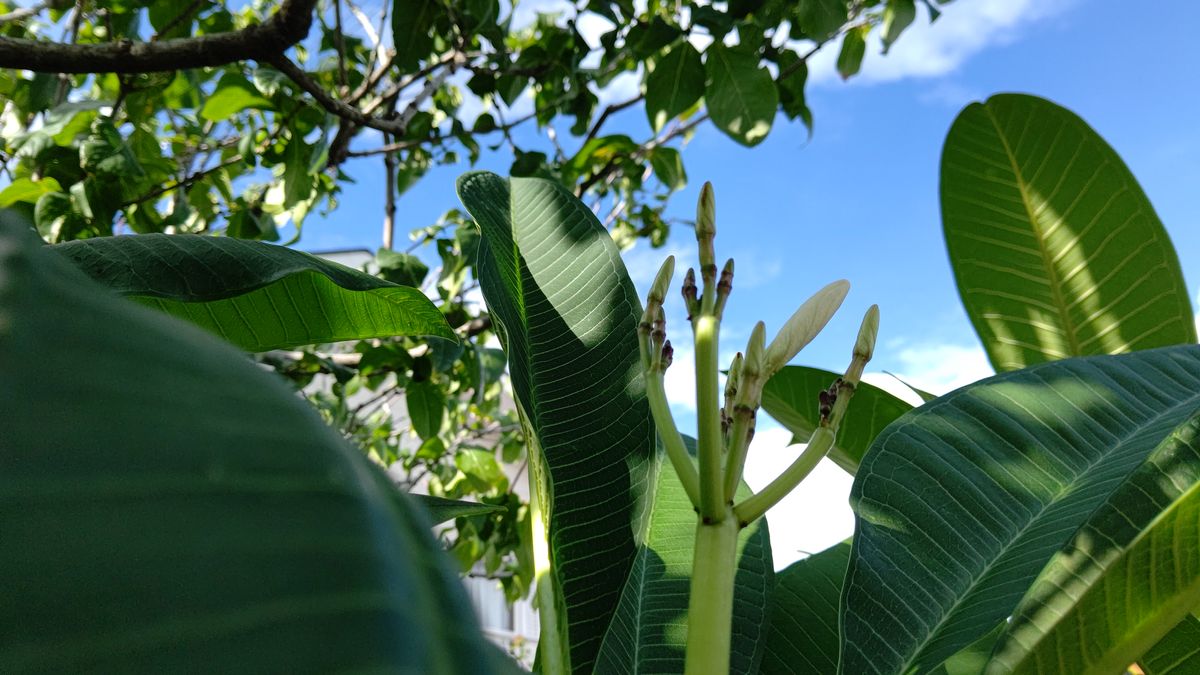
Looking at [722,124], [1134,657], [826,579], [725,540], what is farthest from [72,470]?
[722,124]

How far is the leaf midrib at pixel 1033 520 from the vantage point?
421mm

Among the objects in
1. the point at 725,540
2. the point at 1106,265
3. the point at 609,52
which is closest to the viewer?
the point at 725,540

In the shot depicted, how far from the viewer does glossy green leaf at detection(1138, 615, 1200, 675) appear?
0.45m

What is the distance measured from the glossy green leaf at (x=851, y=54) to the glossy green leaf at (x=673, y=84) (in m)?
0.71

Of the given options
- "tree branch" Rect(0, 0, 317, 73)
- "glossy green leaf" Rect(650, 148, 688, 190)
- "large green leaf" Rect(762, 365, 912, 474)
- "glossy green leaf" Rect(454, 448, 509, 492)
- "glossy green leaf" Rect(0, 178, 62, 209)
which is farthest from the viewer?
"glossy green leaf" Rect(454, 448, 509, 492)

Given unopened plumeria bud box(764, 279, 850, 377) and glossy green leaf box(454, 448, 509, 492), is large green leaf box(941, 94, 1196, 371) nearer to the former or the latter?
unopened plumeria bud box(764, 279, 850, 377)

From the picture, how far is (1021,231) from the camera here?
0.69 meters

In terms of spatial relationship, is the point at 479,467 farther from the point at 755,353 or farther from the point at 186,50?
the point at 755,353

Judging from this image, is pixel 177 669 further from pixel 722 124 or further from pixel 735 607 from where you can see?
pixel 722 124

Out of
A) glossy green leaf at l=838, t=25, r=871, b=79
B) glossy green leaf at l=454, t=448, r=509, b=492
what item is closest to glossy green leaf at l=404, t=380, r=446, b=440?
glossy green leaf at l=454, t=448, r=509, b=492

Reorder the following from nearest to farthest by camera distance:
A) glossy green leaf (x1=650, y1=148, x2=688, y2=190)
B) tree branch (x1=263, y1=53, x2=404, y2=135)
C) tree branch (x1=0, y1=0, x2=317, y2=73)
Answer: tree branch (x1=0, y1=0, x2=317, y2=73) < tree branch (x1=263, y1=53, x2=404, y2=135) < glossy green leaf (x1=650, y1=148, x2=688, y2=190)

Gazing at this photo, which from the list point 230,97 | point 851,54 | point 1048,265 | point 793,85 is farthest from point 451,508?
point 851,54

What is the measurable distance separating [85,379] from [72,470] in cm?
1

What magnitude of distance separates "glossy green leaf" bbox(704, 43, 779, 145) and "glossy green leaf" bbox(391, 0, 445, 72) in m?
0.46
